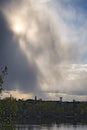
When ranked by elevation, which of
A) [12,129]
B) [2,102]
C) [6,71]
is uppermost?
[6,71]

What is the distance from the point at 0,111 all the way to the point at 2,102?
1775 millimetres

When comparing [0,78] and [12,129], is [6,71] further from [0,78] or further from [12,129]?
[12,129]

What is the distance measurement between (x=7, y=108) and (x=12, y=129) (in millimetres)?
1352

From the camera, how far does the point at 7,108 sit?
2236cm

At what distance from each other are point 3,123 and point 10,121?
63 centimetres

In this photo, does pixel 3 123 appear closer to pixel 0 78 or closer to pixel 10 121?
pixel 10 121

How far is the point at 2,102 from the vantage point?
2188 centimetres

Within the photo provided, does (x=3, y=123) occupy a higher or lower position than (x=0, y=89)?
lower

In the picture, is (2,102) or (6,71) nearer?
(6,71)

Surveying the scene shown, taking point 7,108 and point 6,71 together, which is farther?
point 7,108

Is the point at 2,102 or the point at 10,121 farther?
the point at 2,102

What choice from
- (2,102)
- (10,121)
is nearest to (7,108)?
(2,102)

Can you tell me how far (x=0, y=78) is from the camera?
20969mm

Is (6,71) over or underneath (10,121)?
over
